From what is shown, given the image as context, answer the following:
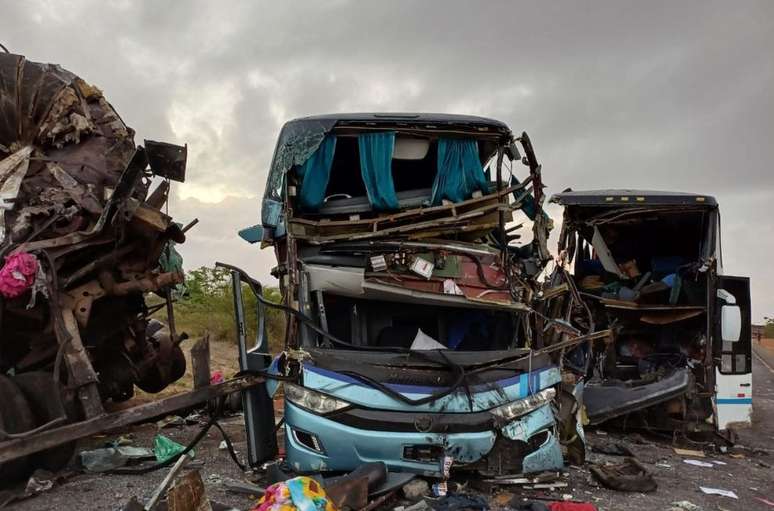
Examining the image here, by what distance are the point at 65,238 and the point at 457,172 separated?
3.54 m

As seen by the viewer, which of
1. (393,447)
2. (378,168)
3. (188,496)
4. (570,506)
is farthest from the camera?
(378,168)

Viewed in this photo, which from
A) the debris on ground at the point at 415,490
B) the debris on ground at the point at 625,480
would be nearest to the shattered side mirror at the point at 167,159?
the debris on ground at the point at 415,490

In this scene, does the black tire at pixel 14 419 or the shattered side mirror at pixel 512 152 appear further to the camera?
the shattered side mirror at pixel 512 152

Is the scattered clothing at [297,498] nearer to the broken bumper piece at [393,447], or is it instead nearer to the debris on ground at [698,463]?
the broken bumper piece at [393,447]

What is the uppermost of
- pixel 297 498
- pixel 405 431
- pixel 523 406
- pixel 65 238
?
pixel 65 238

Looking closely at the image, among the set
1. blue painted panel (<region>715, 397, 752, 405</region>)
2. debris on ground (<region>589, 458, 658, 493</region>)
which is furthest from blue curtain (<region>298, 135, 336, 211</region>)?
blue painted panel (<region>715, 397, 752, 405</region>)

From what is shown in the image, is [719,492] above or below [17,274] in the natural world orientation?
below

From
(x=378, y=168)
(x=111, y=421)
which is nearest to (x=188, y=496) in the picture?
(x=111, y=421)

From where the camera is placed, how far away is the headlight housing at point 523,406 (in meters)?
4.71

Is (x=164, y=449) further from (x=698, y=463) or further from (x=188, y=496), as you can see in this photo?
(x=698, y=463)

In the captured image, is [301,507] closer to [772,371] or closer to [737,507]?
[737,507]

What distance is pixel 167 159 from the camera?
5.13 m

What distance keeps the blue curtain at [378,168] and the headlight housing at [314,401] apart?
6.51ft

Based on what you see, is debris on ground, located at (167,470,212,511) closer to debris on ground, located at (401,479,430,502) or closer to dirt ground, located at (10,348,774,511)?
dirt ground, located at (10,348,774,511)
